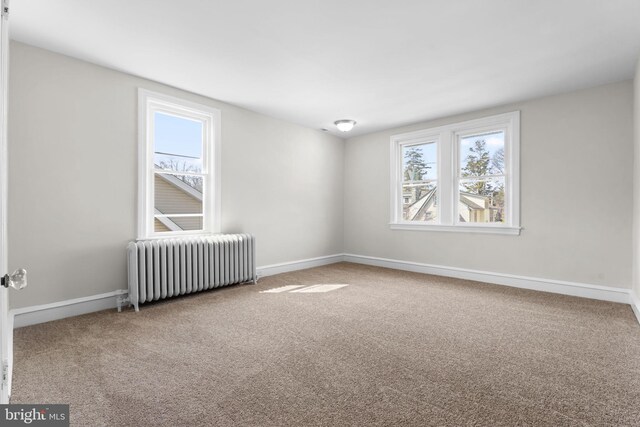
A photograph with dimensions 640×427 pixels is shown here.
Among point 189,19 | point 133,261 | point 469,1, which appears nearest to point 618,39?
point 469,1

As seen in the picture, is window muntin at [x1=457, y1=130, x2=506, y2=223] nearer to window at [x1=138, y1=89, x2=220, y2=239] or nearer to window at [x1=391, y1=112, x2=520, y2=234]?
window at [x1=391, y1=112, x2=520, y2=234]

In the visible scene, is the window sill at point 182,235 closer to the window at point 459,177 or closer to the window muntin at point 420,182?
the window at point 459,177

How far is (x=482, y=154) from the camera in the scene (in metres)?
4.78

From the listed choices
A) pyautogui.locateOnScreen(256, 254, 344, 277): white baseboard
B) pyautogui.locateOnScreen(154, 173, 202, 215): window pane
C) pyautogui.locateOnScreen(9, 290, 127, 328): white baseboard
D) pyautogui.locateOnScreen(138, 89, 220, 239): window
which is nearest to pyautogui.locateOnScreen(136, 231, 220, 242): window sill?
pyautogui.locateOnScreen(138, 89, 220, 239): window

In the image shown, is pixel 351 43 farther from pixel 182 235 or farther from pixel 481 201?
pixel 481 201

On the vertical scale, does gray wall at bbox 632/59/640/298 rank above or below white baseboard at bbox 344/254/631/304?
above

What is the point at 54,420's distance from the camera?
1.51 m

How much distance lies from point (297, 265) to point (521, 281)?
3.38 m

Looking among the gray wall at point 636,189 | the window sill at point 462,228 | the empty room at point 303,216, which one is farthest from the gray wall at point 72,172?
the gray wall at point 636,189

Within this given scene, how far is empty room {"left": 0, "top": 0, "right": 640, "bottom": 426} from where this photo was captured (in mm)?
1884

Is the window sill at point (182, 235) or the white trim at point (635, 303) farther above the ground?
the window sill at point (182, 235)

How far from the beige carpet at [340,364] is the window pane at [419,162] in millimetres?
2461

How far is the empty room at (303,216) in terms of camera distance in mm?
1884

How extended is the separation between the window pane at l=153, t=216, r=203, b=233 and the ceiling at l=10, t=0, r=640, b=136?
1654 mm
